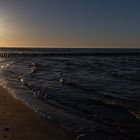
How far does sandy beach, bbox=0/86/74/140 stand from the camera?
7816mm

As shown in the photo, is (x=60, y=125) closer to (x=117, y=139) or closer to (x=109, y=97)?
(x=117, y=139)

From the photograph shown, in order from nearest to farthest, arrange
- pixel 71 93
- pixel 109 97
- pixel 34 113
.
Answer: pixel 34 113 < pixel 109 97 < pixel 71 93

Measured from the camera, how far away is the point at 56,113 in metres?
10.8

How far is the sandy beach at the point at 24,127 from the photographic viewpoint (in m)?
7.82

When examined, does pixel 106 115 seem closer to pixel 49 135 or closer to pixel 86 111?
pixel 86 111

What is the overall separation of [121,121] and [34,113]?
10.4ft

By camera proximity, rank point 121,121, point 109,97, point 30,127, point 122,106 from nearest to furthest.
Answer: point 30,127, point 121,121, point 122,106, point 109,97

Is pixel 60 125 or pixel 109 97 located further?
pixel 109 97

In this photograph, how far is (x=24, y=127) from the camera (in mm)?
8633

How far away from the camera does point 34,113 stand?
35.1ft

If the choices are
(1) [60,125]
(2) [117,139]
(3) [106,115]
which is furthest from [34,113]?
(2) [117,139]

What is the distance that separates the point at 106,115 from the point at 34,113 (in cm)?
266

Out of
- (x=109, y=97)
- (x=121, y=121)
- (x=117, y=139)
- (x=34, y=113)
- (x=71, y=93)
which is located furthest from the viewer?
(x=71, y=93)

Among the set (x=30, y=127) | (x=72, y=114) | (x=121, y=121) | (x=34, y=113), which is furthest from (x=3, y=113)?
(x=121, y=121)
